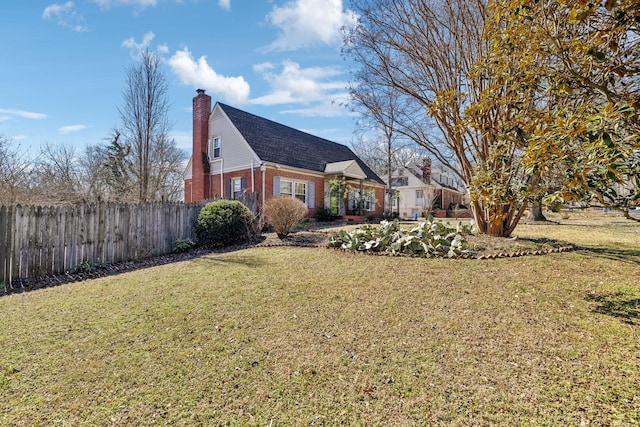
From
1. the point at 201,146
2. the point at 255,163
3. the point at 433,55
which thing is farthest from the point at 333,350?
the point at 201,146

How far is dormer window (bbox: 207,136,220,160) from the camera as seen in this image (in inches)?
722

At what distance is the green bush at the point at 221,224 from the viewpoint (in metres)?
10.1

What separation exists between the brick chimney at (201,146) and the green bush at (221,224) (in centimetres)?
879

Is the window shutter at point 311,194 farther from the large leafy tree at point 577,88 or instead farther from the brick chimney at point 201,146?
the large leafy tree at point 577,88

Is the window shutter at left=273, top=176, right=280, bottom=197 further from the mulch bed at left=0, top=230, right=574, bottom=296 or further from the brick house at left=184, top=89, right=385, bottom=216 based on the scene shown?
the mulch bed at left=0, top=230, right=574, bottom=296

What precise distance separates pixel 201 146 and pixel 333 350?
18.0 m

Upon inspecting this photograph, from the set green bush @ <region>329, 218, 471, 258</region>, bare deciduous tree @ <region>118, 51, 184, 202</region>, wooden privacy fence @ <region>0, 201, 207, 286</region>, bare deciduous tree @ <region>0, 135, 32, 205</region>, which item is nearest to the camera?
wooden privacy fence @ <region>0, 201, 207, 286</region>

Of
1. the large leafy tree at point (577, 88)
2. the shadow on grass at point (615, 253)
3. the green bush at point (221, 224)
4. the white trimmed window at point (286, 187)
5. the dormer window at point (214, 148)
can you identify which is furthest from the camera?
the dormer window at point (214, 148)

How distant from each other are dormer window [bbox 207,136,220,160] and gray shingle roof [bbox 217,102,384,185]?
1.87 metres

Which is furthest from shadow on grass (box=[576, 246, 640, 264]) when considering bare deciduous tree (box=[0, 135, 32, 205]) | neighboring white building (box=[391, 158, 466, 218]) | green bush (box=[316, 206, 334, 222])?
neighboring white building (box=[391, 158, 466, 218])

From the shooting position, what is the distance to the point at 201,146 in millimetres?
18812

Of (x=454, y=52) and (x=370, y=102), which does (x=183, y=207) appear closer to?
(x=370, y=102)

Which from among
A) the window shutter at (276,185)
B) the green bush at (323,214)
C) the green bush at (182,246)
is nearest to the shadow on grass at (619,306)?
the green bush at (182,246)

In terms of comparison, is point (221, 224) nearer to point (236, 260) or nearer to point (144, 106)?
point (236, 260)
